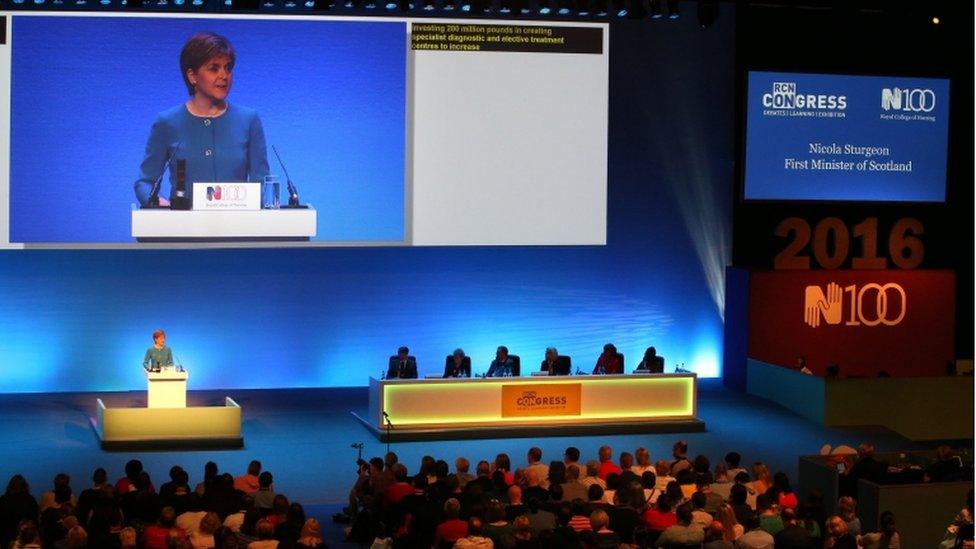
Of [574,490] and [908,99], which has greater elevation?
[908,99]

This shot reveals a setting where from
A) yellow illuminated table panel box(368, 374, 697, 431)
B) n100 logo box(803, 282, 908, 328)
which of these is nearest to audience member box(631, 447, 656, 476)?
yellow illuminated table panel box(368, 374, 697, 431)

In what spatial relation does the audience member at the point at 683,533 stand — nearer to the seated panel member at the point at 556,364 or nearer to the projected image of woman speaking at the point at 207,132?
the seated panel member at the point at 556,364

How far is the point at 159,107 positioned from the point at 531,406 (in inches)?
178

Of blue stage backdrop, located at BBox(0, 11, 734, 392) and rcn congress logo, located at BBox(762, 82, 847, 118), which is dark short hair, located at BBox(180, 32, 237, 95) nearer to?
blue stage backdrop, located at BBox(0, 11, 734, 392)

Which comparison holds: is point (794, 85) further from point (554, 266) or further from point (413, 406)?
point (413, 406)

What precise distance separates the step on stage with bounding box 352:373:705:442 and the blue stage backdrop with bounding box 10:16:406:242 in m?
2.29

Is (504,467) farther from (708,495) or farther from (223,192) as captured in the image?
(223,192)

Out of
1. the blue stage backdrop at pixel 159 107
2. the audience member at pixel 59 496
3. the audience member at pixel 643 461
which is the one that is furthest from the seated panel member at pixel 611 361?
the audience member at pixel 59 496

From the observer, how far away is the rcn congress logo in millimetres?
15609

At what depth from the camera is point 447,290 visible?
50.4 ft

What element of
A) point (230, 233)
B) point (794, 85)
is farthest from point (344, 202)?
point (794, 85)

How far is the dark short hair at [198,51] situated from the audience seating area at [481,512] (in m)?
5.63

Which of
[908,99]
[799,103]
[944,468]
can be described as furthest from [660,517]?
[908,99]

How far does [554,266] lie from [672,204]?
4.95 feet
